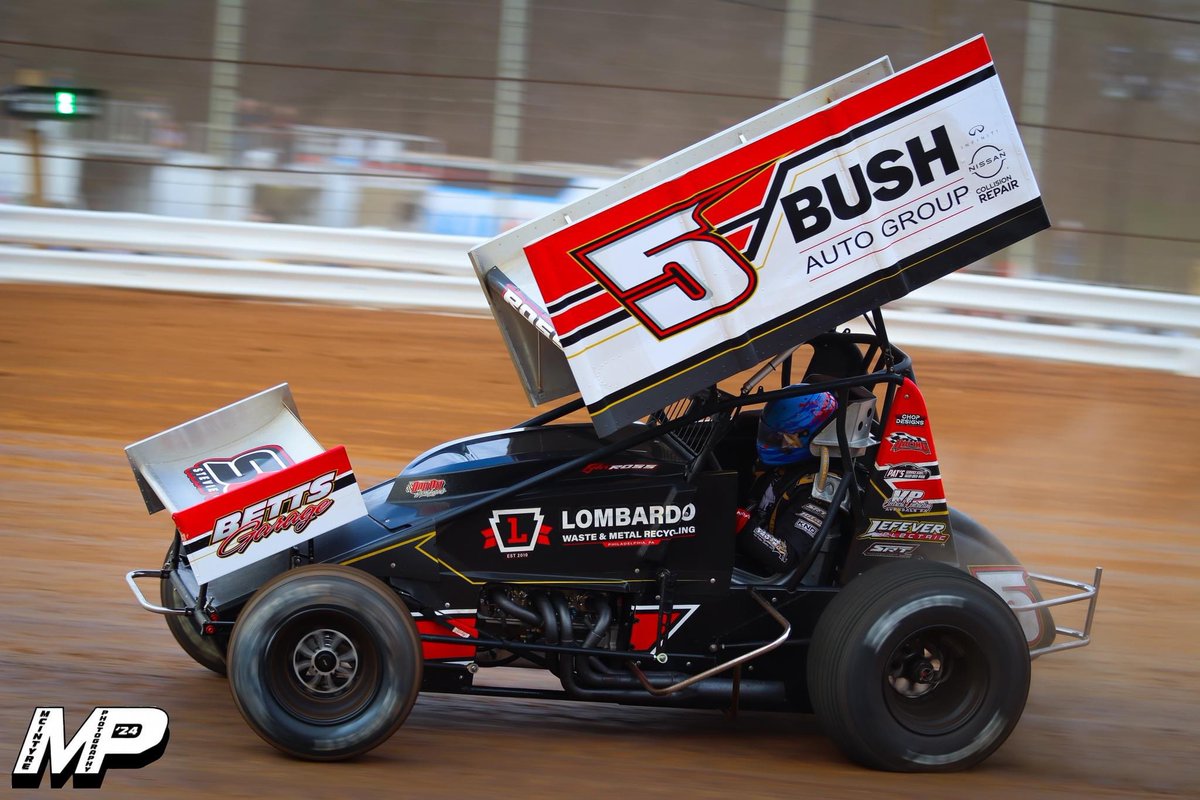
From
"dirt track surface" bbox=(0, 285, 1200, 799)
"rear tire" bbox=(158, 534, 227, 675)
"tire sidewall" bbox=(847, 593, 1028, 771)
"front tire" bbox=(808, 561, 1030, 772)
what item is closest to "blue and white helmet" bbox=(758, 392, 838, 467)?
"front tire" bbox=(808, 561, 1030, 772)

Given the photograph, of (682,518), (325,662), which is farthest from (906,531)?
(325,662)

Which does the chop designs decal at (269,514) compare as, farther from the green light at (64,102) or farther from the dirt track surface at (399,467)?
the green light at (64,102)

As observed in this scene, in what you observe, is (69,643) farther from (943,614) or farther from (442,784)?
(943,614)

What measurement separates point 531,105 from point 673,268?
8237 mm

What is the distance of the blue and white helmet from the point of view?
16.1 ft

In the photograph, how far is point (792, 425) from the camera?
4949 millimetres

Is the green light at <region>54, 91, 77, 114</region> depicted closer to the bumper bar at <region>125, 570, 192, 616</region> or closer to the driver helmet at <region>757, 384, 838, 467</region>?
the bumper bar at <region>125, 570, 192, 616</region>

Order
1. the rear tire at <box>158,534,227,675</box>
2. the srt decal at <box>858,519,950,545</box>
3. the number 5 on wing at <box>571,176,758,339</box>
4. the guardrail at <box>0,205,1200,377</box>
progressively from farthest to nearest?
the guardrail at <box>0,205,1200,377</box>, the rear tire at <box>158,534,227,675</box>, the srt decal at <box>858,519,950,545</box>, the number 5 on wing at <box>571,176,758,339</box>

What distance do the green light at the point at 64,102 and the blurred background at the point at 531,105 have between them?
0.14 meters

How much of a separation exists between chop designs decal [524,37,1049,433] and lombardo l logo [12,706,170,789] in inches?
79.6

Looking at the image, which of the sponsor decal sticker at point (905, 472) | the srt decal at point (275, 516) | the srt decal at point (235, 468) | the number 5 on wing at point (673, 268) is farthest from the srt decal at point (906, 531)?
the srt decal at point (235, 468)

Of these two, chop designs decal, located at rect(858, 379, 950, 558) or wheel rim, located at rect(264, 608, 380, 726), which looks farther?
chop designs decal, located at rect(858, 379, 950, 558)

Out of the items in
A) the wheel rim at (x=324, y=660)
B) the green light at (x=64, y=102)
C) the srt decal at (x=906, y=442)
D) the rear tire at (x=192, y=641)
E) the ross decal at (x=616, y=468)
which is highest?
the green light at (x=64, y=102)

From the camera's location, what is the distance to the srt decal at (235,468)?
4969mm
